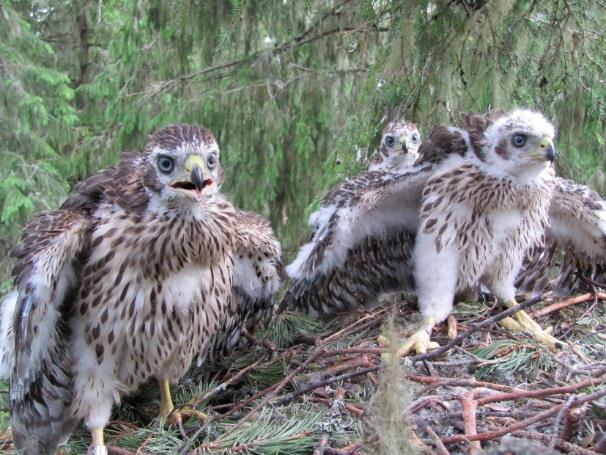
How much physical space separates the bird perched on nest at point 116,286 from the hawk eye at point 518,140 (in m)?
1.50

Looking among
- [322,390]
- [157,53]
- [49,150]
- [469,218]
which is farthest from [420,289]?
[49,150]

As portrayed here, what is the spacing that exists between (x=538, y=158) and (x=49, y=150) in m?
8.32

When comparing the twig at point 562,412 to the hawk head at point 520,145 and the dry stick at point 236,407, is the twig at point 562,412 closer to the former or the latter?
the dry stick at point 236,407

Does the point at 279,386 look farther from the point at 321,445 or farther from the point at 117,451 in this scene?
the point at 117,451

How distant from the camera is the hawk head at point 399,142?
468cm

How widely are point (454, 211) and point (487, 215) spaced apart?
180 millimetres

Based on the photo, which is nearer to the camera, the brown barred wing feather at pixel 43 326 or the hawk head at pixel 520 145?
the brown barred wing feather at pixel 43 326

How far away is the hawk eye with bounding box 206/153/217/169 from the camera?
286cm

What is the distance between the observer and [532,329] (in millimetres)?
3230

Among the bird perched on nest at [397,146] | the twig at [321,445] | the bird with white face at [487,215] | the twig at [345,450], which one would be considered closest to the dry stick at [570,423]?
the twig at [345,450]

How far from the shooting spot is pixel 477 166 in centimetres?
347

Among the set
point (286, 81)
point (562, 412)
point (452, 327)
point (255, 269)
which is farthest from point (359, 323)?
point (286, 81)

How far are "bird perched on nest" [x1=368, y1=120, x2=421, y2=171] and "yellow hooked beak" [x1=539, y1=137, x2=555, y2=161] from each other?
4.67 feet

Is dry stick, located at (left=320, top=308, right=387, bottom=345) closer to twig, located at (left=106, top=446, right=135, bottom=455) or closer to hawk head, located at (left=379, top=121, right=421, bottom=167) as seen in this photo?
twig, located at (left=106, top=446, right=135, bottom=455)
